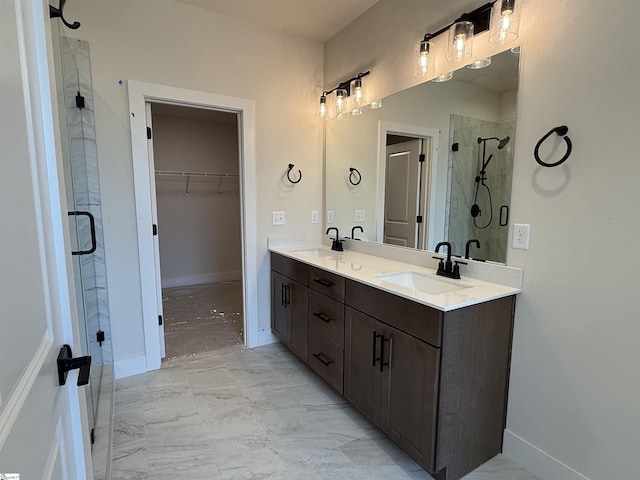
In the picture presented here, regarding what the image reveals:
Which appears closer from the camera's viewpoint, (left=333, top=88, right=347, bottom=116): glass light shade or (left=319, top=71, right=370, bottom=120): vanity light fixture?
(left=319, top=71, right=370, bottom=120): vanity light fixture

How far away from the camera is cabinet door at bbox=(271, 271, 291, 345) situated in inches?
108

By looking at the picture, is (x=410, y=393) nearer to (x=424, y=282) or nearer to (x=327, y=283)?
(x=424, y=282)

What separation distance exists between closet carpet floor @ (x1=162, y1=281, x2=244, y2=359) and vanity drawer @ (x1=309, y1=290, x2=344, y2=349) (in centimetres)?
106

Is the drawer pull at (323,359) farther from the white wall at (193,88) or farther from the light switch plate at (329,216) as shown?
the light switch plate at (329,216)

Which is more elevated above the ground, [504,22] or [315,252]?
[504,22]

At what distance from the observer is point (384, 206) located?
2.55 m

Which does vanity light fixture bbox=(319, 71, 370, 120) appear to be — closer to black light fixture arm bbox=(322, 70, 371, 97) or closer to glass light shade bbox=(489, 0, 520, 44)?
black light fixture arm bbox=(322, 70, 371, 97)

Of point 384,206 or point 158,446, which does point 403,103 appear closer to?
point 384,206

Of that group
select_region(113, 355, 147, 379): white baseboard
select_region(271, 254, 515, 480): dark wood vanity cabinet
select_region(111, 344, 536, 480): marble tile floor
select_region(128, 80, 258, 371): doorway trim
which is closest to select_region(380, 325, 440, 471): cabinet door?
select_region(271, 254, 515, 480): dark wood vanity cabinet

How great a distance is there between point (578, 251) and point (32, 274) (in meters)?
1.85

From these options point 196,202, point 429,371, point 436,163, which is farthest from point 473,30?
point 196,202

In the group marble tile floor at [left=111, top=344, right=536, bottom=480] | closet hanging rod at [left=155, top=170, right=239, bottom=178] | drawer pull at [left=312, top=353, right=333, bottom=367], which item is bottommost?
marble tile floor at [left=111, top=344, right=536, bottom=480]

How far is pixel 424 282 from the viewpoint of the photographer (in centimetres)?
200

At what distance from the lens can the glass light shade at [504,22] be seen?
157cm
